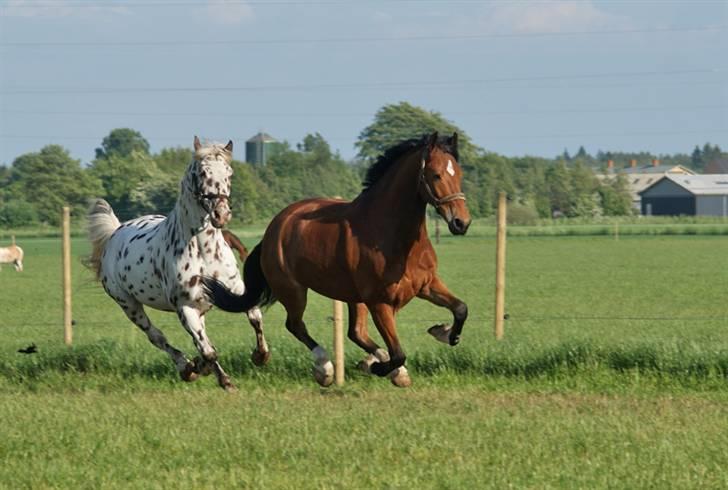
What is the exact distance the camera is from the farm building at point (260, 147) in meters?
163

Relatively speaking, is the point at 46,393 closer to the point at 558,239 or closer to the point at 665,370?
the point at 665,370

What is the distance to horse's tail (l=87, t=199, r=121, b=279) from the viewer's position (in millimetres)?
13609

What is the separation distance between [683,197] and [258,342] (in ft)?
350

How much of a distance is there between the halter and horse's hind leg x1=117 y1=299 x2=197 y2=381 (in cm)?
294

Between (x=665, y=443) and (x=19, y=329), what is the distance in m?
15.1

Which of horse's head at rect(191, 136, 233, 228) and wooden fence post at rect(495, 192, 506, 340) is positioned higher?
horse's head at rect(191, 136, 233, 228)

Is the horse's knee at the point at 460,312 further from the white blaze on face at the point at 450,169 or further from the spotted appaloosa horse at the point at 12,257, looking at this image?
the spotted appaloosa horse at the point at 12,257

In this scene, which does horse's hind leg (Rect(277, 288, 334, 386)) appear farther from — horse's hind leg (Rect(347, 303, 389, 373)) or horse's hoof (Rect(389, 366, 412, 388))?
horse's hoof (Rect(389, 366, 412, 388))

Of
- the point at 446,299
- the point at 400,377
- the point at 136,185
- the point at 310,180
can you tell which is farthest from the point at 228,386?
the point at 310,180

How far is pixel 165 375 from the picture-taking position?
12.9 metres

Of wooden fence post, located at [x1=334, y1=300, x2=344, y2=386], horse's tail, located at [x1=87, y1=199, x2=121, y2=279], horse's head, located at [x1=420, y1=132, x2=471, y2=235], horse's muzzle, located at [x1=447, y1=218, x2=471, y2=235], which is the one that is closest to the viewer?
horse's muzzle, located at [x1=447, y1=218, x2=471, y2=235]

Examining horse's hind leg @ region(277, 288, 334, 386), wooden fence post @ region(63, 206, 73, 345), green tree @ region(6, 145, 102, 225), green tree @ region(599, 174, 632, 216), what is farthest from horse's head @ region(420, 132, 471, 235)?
green tree @ region(599, 174, 632, 216)

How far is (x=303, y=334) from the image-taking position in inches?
469

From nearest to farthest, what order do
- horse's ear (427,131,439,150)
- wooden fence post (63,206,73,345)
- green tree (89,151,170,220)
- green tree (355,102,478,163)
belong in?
1. horse's ear (427,131,439,150)
2. wooden fence post (63,206,73,345)
3. green tree (89,151,170,220)
4. green tree (355,102,478,163)
